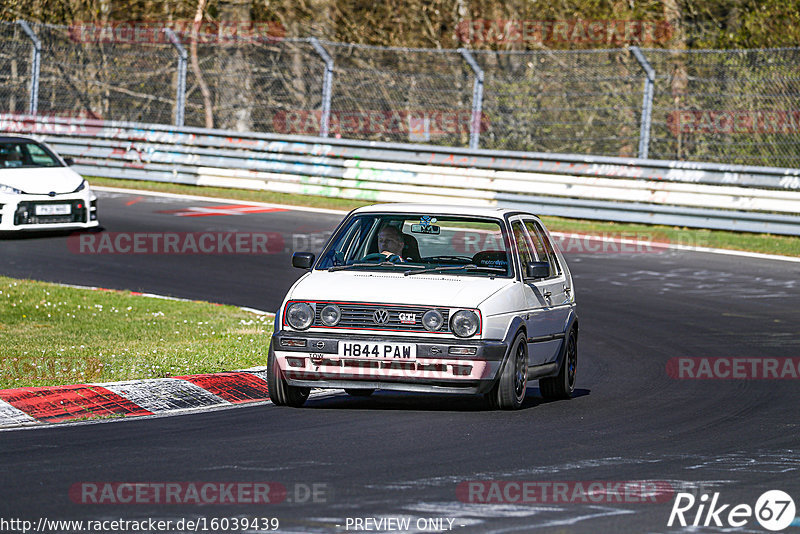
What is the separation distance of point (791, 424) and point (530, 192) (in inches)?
576

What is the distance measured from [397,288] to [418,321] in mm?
313

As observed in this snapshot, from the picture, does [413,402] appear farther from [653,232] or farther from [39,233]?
[653,232]

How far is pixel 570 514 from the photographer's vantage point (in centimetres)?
635

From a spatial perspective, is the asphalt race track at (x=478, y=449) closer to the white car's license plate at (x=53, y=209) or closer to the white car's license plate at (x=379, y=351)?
the white car's license plate at (x=379, y=351)

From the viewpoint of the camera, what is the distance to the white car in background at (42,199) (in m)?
20.1

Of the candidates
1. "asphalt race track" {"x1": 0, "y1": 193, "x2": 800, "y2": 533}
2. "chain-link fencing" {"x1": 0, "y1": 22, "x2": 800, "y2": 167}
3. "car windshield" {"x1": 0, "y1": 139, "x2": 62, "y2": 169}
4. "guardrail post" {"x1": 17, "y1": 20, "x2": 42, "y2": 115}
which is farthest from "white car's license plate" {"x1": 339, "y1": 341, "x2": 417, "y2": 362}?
"guardrail post" {"x1": 17, "y1": 20, "x2": 42, "y2": 115}

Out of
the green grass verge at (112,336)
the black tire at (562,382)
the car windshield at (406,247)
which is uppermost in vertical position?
the car windshield at (406,247)

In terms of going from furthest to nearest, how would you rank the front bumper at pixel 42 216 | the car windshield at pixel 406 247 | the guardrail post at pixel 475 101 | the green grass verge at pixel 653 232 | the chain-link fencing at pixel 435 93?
1. the guardrail post at pixel 475 101
2. the chain-link fencing at pixel 435 93
3. the green grass verge at pixel 653 232
4. the front bumper at pixel 42 216
5. the car windshield at pixel 406 247

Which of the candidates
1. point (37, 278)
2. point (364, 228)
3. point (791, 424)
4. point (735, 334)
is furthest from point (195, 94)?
point (791, 424)

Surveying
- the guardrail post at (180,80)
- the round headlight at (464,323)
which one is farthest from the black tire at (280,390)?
the guardrail post at (180,80)

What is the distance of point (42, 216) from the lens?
66.5 feet

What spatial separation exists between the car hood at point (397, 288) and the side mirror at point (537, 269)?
8.8 inches

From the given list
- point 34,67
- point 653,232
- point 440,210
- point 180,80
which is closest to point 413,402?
point 440,210

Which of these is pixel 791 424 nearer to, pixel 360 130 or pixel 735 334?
pixel 735 334
